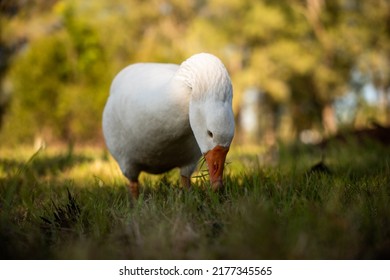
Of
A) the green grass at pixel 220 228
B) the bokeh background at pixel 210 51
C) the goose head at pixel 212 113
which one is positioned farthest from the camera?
the bokeh background at pixel 210 51

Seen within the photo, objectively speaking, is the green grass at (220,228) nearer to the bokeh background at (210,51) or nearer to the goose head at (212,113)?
the goose head at (212,113)

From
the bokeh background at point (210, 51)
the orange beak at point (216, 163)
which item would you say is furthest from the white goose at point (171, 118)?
the bokeh background at point (210, 51)

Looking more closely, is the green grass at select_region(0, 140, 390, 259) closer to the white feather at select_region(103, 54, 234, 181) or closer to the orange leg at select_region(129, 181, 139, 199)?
the white feather at select_region(103, 54, 234, 181)

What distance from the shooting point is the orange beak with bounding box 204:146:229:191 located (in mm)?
2078

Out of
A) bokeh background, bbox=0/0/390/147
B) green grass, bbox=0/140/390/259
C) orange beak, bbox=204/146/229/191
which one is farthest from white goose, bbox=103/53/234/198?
bokeh background, bbox=0/0/390/147

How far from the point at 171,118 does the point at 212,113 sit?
0.33 metres

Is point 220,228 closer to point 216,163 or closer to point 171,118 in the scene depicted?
point 216,163

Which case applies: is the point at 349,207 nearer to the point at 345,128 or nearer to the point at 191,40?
the point at 345,128

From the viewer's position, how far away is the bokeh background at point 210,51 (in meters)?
10.3

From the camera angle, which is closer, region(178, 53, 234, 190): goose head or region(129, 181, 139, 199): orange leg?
region(178, 53, 234, 190): goose head

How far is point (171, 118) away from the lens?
7.46 ft

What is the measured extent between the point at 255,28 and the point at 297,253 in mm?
18576

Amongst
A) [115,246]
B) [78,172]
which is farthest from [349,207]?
[78,172]

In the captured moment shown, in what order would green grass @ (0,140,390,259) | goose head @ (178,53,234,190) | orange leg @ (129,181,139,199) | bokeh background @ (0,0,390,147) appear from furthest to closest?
bokeh background @ (0,0,390,147) → orange leg @ (129,181,139,199) → goose head @ (178,53,234,190) → green grass @ (0,140,390,259)
